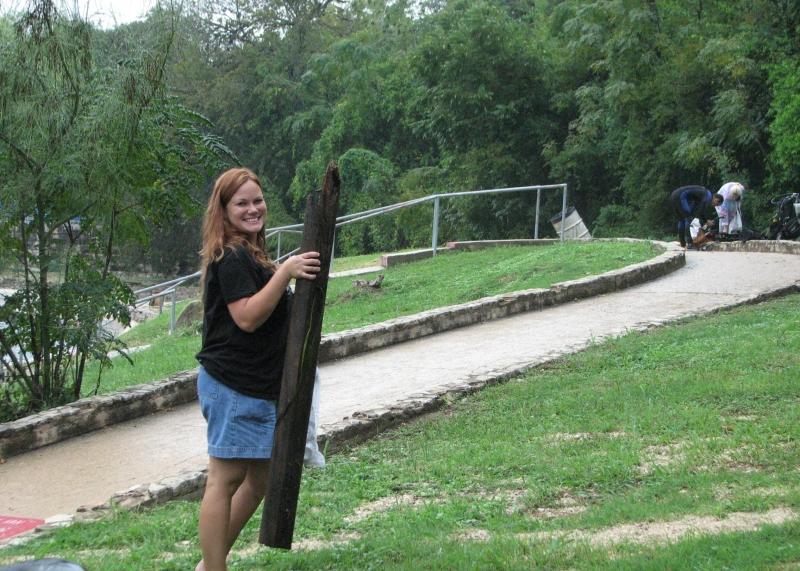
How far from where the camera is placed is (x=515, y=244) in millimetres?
21078

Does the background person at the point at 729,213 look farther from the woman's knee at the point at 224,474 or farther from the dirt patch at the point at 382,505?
the woman's knee at the point at 224,474

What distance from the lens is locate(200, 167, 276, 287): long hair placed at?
4.14 metres

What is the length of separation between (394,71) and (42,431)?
34589 mm

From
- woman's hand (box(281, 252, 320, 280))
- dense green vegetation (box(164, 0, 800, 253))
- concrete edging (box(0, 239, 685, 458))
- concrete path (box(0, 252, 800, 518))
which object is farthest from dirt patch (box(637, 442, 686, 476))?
dense green vegetation (box(164, 0, 800, 253))

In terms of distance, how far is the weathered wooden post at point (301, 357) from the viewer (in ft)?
13.4

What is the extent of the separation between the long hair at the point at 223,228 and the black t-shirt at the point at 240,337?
45mm

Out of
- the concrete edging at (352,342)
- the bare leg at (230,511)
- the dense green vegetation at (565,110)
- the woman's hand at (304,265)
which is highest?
the dense green vegetation at (565,110)

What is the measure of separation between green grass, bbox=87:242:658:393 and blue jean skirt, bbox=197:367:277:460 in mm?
7498

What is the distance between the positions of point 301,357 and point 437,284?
12347mm

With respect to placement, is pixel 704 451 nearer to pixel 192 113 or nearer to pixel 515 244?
pixel 192 113

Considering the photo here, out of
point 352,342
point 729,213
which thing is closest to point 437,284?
point 352,342

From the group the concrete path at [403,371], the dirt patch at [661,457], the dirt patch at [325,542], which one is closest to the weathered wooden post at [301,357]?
the dirt patch at [325,542]

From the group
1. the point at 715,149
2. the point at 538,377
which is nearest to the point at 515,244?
the point at 715,149

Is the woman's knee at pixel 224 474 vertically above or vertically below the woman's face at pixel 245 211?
below
